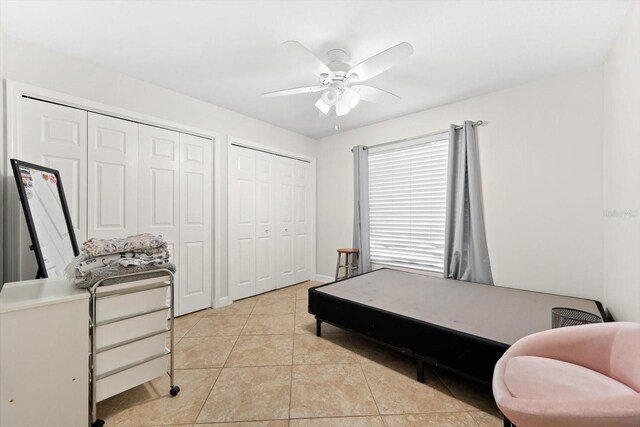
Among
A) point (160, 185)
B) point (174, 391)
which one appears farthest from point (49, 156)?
point (174, 391)

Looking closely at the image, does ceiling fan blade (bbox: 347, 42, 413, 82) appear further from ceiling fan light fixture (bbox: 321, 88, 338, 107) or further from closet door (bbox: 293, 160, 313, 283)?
closet door (bbox: 293, 160, 313, 283)

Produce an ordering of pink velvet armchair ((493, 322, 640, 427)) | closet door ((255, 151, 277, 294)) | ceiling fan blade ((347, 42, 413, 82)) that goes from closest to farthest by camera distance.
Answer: pink velvet armchair ((493, 322, 640, 427))
ceiling fan blade ((347, 42, 413, 82))
closet door ((255, 151, 277, 294))

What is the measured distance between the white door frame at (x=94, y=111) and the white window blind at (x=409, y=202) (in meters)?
2.18

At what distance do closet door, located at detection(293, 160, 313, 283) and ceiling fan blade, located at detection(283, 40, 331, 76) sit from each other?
2.35 meters

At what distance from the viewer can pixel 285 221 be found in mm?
4102

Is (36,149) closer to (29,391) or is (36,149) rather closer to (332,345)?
(29,391)

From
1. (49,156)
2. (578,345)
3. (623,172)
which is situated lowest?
(578,345)

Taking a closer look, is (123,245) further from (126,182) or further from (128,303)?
(126,182)

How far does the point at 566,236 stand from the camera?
244 cm

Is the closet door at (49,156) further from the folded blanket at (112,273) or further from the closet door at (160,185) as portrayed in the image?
the folded blanket at (112,273)

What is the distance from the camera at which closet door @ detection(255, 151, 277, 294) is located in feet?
12.1

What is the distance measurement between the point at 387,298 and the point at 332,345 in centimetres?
65

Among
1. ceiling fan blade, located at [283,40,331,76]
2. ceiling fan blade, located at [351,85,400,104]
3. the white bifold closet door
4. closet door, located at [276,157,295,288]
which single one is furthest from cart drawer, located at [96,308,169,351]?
closet door, located at [276,157,295,288]

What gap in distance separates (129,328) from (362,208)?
305cm
